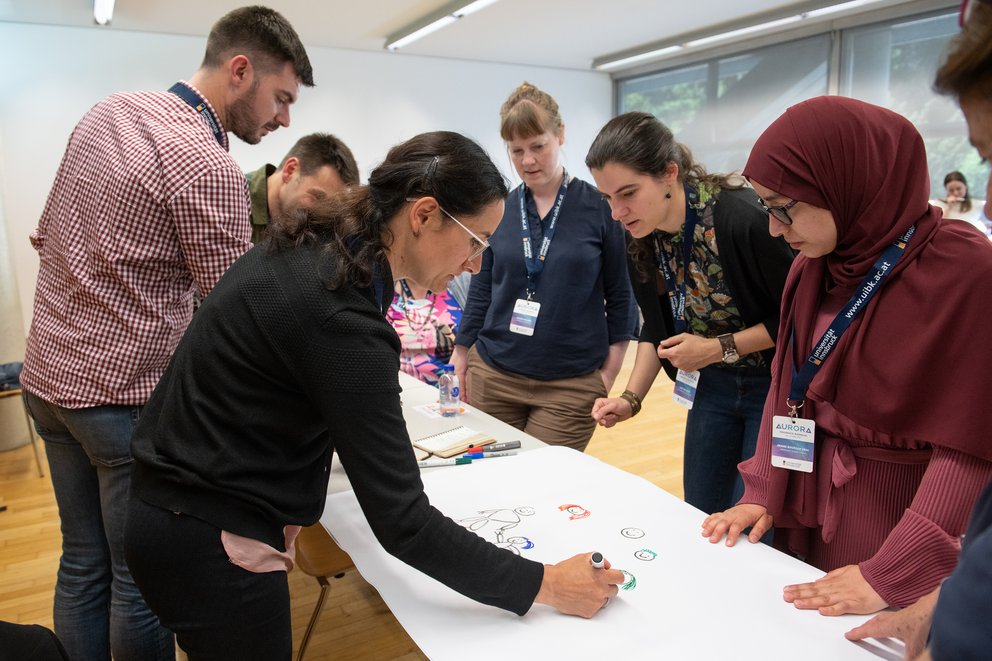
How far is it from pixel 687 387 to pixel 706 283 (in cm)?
29

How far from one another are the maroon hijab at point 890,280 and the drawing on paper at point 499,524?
626 millimetres

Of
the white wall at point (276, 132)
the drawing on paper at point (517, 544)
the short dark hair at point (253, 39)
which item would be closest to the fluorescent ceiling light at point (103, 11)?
the white wall at point (276, 132)

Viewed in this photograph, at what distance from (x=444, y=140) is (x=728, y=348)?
92 centimetres

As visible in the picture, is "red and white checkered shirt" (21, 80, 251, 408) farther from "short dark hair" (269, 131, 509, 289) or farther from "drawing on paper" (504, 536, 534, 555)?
"drawing on paper" (504, 536, 534, 555)

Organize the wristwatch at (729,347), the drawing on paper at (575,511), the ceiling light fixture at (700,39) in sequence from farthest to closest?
the ceiling light fixture at (700,39) < the wristwatch at (729,347) < the drawing on paper at (575,511)

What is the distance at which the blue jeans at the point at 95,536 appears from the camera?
159 cm

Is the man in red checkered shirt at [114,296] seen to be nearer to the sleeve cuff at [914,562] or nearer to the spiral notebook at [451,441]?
the spiral notebook at [451,441]

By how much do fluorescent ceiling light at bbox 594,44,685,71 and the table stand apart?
254 inches

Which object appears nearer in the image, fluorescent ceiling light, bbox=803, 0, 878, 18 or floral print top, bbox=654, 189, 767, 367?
floral print top, bbox=654, 189, 767, 367

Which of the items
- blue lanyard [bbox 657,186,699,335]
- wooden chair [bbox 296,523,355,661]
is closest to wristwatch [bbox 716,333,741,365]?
blue lanyard [bbox 657,186,699,335]

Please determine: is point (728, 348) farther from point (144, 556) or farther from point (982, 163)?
point (144, 556)

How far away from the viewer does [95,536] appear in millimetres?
1740

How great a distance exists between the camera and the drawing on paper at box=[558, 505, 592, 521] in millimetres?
1501

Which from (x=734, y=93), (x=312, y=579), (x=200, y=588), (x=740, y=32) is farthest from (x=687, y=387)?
(x=734, y=93)
